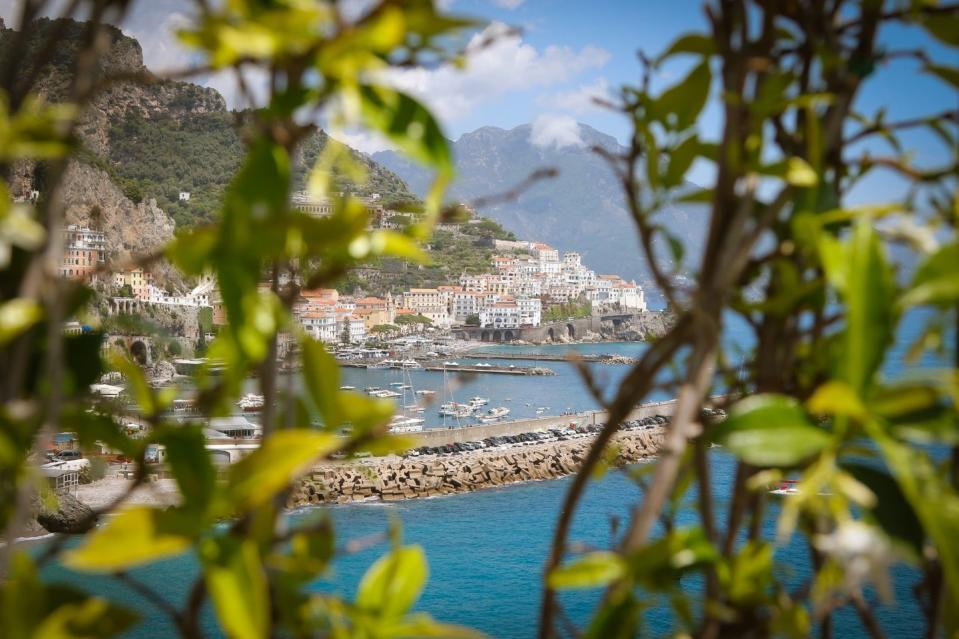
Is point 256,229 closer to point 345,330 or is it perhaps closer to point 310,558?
point 310,558

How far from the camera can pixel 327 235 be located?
0.17 m

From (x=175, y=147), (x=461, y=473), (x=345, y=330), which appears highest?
(x=175, y=147)

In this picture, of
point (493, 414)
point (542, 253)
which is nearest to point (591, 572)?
point (493, 414)

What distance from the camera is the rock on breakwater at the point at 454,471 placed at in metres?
11.7

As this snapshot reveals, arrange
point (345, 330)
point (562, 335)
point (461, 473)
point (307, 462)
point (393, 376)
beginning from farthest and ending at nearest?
point (562, 335)
point (345, 330)
point (393, 376)
point (461, 473)
point (307, 462)

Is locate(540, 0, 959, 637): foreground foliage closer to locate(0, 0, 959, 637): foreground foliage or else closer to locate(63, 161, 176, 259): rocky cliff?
locate(0, 0, 959, 637): foreground foliage

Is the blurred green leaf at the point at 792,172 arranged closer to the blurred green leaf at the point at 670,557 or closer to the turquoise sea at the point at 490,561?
the blurred green leaf at the point at 670,557

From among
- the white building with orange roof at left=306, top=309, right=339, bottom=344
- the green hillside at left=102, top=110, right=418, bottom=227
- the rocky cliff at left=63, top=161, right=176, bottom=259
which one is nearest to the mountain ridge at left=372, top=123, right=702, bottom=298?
the green hillside at left=102, top=110, right=418, bottom=227

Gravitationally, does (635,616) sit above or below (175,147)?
below

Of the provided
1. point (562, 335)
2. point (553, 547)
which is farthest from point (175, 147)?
point (553, 547)

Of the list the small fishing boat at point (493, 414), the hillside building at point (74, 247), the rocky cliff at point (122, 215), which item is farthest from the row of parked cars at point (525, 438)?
the hillside building at point (74, 247)

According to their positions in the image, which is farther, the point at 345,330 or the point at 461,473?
the point at 345,330

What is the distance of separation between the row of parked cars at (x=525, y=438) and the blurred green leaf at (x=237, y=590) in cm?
1333

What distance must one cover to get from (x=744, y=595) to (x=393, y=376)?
2158 centimetres
